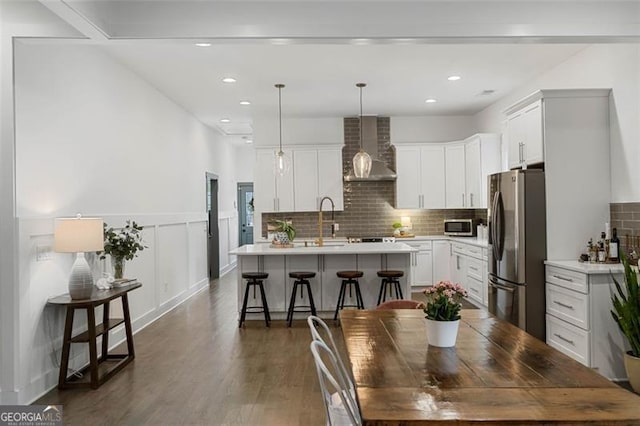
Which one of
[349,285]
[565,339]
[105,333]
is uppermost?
[349,285]

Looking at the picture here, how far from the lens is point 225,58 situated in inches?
193

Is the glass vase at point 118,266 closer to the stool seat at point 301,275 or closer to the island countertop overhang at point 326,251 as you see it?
the island countertop overhang at point 326,251

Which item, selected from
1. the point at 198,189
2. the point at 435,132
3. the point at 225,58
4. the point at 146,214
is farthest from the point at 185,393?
the point at 435,132

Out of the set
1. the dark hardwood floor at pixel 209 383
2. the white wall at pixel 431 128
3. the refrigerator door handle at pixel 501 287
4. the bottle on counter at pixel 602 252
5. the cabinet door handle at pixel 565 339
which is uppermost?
the white wall at pixel 431 128

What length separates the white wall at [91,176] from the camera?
11.2ft

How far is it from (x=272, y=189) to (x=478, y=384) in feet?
21.0

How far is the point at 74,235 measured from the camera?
355 centimetres

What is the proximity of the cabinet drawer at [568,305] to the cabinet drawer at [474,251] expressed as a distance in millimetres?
1924

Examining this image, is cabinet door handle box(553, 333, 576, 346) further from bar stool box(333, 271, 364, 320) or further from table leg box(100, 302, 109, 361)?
table leg box(100, 302, 109, 361)

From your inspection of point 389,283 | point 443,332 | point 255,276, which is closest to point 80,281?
point 255,276

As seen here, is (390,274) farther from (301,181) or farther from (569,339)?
(301,181)

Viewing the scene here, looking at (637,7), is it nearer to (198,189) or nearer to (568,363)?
→ (568,363)

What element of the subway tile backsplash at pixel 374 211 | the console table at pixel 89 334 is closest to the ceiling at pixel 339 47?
the subway tile backsplash at pixel 374 211

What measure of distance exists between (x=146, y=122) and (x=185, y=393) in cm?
358
